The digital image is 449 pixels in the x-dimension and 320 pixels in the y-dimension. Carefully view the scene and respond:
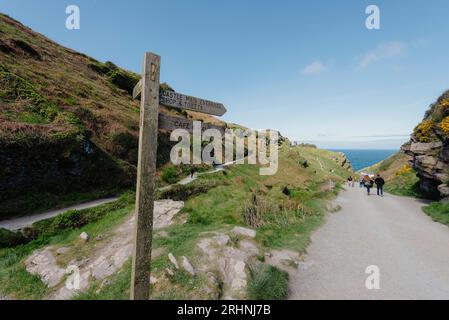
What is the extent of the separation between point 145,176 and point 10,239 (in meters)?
10.9

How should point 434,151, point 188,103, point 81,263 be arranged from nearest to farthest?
point 188,103 → point 81,263 → point 434,151

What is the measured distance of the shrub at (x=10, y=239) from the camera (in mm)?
9922

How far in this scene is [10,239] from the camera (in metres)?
10.1

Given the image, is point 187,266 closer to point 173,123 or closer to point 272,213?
point 173,123

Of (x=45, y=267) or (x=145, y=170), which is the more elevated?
(x=145, y=170)

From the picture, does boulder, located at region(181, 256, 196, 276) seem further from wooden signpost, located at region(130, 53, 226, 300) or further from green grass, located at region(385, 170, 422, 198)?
green grass, located at region(385, 170, 422, 198)

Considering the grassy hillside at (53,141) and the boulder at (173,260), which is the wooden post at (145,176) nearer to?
the boulder at (173,260)

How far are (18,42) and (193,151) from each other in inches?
1095

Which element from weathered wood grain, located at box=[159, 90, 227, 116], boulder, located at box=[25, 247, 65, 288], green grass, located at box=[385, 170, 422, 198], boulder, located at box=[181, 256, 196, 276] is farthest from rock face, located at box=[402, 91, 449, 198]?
boulder, located at box=[25, 247, 65, 288]

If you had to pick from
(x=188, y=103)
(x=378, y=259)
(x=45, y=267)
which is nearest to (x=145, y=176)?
(x=188, y=103)

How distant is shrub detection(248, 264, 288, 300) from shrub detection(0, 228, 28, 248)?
37.5 feet

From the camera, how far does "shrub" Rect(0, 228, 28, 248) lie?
9922 millimetres
